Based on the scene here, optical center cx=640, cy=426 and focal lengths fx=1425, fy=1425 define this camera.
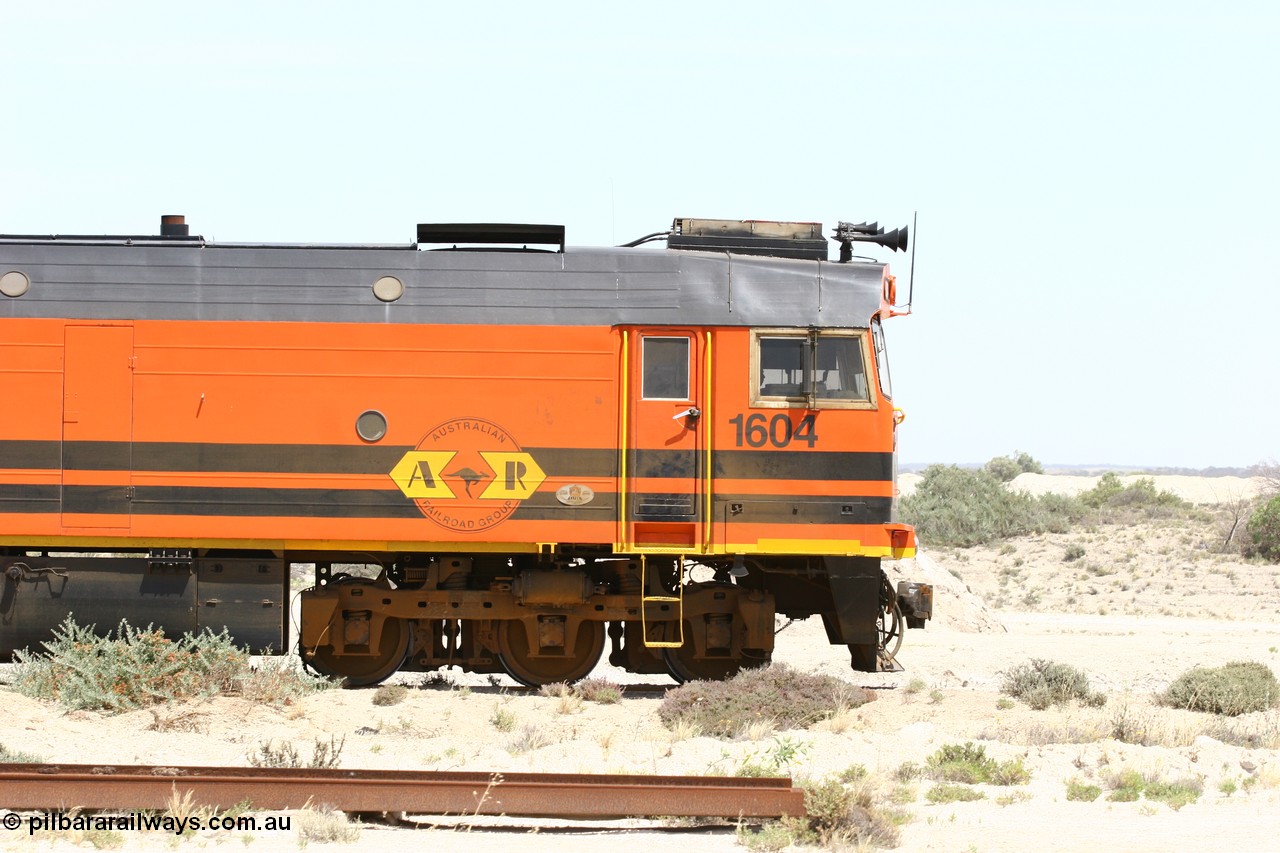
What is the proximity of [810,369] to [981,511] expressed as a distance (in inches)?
1092

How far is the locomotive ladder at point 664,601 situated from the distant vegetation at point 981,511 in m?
25.4

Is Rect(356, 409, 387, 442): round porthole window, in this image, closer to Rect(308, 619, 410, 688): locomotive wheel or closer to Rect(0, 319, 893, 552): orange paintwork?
Rect(0, 319, 893, 552): orange paintwork

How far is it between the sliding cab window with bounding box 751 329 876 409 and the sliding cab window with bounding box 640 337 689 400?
64 centimetres

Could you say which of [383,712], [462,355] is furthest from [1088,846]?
[462,355]

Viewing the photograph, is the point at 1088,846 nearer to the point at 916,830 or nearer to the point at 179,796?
the point at 916,830

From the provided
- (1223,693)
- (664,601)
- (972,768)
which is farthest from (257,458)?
(1223,693)

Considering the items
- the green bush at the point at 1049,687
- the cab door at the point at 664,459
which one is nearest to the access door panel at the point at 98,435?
the cab door at the point at 664,459

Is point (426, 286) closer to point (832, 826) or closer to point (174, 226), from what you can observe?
point (174, 226)

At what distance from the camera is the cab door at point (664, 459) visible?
13094mm

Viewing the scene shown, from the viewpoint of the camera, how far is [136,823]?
815 cm

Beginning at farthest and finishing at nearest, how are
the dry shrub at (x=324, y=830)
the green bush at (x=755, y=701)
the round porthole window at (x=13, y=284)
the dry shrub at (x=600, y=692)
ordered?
the round porthole window at (x=13, y=284), the dry shrub at (x=600, y=692), the green bush at (x=755, y=701), the dry shrub at (x=324, y=830)

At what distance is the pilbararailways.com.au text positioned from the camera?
8031mm

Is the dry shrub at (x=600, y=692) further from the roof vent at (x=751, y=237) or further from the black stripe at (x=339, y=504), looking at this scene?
the roof vent at (x=751, y=237)

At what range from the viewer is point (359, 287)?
1324cm
